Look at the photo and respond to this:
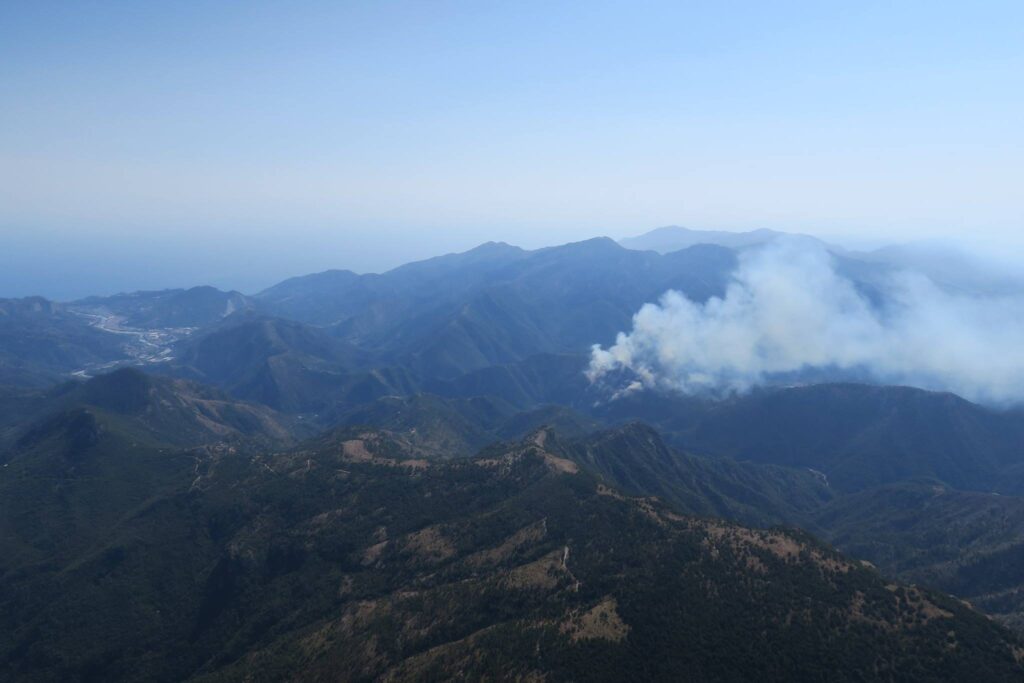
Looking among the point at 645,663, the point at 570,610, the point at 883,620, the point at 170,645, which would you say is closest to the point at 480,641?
the point at 570,610

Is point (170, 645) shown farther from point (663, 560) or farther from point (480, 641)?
point (663, 560)

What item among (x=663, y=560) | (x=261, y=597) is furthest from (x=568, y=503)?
(x=261, y=597)

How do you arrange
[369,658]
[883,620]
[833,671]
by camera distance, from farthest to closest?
[369,658], [883,620], [833,671]

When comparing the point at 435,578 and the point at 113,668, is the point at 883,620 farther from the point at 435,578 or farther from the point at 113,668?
the point at 113,668

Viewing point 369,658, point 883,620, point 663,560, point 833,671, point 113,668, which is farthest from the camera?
point 113,668

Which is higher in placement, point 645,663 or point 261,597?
point 645,663

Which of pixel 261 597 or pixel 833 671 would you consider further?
pixel 261 597
